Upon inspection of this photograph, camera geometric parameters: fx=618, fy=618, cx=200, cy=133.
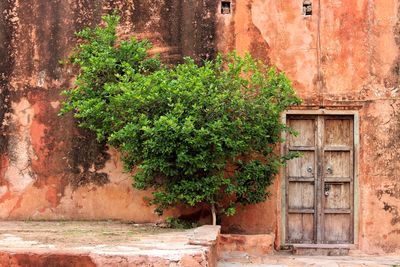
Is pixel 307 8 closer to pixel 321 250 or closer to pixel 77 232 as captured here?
pixel 321 250

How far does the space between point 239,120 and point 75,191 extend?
2603 millimetres

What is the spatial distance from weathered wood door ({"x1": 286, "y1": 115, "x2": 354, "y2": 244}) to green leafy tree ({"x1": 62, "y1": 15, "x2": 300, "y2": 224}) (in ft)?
1.83

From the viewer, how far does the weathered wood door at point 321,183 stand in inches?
316

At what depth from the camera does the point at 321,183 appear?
26.4 feet

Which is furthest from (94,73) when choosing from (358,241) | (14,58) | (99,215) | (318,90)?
(358,241)

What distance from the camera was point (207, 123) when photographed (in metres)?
6.60

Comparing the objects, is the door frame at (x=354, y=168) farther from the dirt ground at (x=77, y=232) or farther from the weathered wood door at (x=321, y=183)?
the dirt ground at (x=77, y=232)

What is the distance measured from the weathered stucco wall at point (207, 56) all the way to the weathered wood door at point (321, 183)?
214mm

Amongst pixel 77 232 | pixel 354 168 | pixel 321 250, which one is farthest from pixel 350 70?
pixel 77 232

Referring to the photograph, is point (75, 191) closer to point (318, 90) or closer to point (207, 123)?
point (207, 123)

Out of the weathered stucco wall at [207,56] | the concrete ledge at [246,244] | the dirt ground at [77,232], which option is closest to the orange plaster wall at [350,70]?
the weathered stucco wall at [207,56]

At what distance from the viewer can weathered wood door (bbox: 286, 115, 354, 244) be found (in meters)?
8.02

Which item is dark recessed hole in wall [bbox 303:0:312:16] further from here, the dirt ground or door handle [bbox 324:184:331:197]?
the dirt ground

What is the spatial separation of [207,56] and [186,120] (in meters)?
1.83
